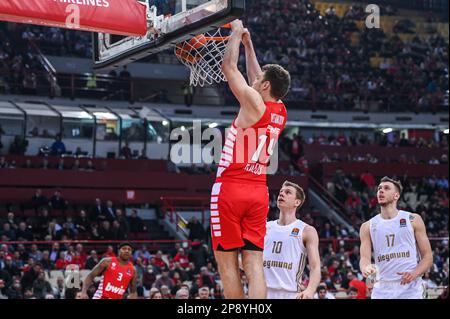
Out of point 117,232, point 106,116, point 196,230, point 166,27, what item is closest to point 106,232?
point 117,232

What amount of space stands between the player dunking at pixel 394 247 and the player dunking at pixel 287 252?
2.74 feet

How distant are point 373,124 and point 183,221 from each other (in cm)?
1277

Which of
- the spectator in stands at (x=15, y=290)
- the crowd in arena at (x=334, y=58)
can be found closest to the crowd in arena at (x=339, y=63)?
the crowd in arena at (x=334, y=58)

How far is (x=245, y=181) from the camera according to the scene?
22.7 feet

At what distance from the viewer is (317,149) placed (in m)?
32.4

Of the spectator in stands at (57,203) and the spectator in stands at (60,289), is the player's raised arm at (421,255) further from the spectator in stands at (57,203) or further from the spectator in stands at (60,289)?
the spectator in stands at (57,203)

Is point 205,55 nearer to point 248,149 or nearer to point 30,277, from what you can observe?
point 248,149

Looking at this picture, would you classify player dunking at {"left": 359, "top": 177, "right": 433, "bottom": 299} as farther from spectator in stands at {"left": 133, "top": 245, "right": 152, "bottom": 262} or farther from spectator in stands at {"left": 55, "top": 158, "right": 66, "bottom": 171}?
spectator in stands at {"left": 55, "top": 158, "right": 66, "bottom": 171}

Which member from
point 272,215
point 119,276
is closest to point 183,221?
point 272,215

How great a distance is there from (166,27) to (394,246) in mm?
3619

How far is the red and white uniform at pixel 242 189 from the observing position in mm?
6836

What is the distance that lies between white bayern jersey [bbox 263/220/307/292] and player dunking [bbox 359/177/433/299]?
2.89 feet

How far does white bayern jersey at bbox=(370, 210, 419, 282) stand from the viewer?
909 cm

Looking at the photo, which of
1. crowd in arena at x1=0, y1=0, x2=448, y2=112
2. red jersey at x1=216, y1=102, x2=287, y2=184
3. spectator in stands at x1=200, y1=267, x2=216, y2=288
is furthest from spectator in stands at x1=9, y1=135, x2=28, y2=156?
red jersey at x1=216, y1=102, x2=287, y2=184
